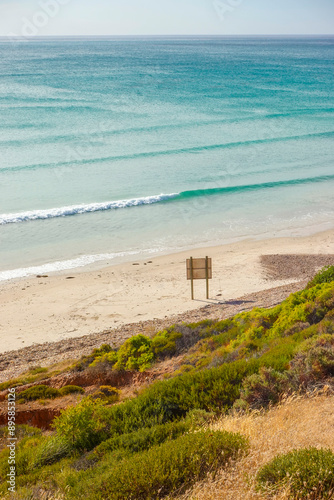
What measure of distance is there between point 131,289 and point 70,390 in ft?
26.8

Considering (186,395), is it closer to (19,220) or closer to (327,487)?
(327,487)

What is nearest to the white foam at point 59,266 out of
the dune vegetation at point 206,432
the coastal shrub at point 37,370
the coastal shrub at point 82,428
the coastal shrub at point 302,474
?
the coastal shrub at point 37,370

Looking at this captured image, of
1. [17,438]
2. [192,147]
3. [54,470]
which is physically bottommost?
[17,438]

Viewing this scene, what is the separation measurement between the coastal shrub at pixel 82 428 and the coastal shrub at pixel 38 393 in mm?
2060

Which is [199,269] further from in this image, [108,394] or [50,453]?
[50,453]

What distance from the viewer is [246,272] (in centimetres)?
1811

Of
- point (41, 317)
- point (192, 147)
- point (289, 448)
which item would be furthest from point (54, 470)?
point (192, 147)

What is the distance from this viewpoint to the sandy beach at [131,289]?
14125 mm

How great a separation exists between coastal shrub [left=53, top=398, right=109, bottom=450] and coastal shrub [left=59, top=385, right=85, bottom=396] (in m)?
2.05

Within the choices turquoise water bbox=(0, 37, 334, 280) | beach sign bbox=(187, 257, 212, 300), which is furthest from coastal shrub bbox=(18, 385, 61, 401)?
turquoise water bbox=(0, 37, 334, 280)

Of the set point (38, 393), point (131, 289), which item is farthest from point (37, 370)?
point (131, 289)

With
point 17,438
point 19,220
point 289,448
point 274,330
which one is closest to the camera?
point 289,448

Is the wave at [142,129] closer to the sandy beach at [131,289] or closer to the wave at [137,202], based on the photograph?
the wave at [137,202]

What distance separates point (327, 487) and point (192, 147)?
3413 cm
